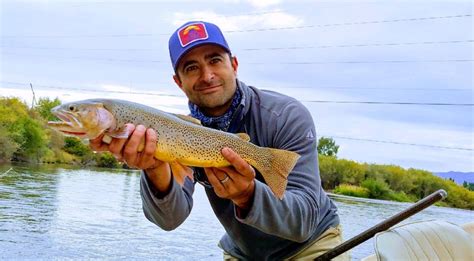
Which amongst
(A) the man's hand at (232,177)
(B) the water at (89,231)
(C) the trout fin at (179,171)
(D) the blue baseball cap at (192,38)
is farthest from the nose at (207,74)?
(B) the water at (89,231)

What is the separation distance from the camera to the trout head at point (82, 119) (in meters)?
2.56

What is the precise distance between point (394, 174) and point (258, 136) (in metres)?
68.0

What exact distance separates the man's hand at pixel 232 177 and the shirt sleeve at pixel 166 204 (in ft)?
1.76

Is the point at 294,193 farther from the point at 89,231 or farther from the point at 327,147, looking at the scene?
the point at 327,147

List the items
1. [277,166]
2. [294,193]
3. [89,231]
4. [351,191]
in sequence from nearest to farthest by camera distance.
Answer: [277,166] < [294,193] < [89,231] < [351,191]

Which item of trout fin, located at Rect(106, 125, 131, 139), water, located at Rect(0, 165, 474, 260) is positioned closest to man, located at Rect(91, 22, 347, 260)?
trout fin, located at Rect(106, 125, 131, 139)

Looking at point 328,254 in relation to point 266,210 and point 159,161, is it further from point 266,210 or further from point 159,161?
point 159,161

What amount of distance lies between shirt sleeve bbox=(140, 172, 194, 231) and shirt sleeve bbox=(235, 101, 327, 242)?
45cm

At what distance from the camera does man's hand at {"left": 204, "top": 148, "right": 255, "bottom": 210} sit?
2.72 m

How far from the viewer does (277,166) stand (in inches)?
114

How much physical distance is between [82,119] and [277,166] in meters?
1.02

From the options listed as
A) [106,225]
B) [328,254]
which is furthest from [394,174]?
[328,254]

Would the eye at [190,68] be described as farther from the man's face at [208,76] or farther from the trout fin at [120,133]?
the trout fin at [120,133]

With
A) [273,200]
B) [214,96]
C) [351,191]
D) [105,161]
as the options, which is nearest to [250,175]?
[273,200]
